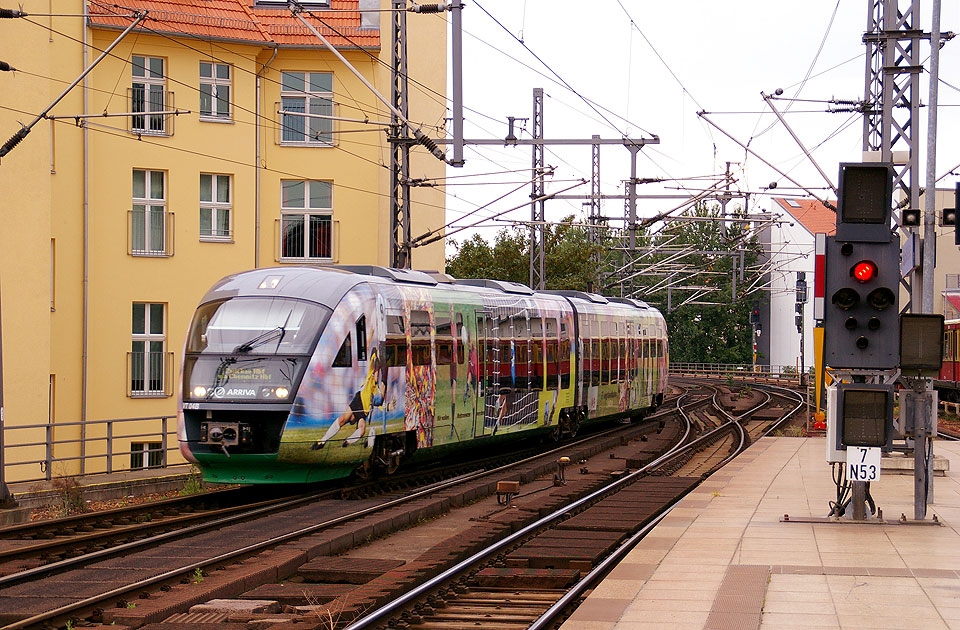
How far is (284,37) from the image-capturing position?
3164 cm

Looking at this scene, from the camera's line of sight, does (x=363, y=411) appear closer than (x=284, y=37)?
Yes

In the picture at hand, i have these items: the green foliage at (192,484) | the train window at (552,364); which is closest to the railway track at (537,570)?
the green foliage at (192,484)

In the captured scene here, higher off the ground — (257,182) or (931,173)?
(257,182)

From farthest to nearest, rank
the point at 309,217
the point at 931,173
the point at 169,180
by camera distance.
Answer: the point at 309,217
the point at 169,180
the point at 931,173

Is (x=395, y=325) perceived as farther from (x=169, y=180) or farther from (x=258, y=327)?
(x=169, y=180)

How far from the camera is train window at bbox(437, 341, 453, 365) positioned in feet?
69.7

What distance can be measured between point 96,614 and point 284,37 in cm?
2377

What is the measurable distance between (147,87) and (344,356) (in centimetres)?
1479

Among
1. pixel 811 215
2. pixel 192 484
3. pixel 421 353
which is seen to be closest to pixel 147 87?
pixel 421 353

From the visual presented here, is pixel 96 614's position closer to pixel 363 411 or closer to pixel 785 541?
pixel 785 541

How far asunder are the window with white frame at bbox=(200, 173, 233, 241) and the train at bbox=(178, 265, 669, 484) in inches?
335

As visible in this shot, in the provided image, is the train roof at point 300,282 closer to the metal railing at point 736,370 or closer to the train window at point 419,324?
the train window at point 419,324

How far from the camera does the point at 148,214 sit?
30.5 m

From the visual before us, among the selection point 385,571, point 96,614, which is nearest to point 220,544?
point 385,571
